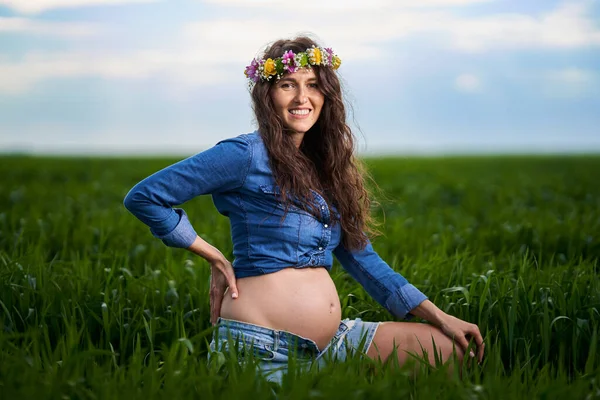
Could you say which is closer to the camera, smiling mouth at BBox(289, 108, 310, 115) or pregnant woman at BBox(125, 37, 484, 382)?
pregnant woman at BBox(125, 37, 484, 382)

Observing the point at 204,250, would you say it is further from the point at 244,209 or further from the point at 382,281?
the point at 382,281

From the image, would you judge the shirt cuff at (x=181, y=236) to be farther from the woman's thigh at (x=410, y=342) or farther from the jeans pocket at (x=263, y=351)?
the woman's thigh at (x=410, y=342)

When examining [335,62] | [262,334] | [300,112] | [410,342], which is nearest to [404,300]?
[410,342]

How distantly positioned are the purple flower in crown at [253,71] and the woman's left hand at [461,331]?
1353 mm

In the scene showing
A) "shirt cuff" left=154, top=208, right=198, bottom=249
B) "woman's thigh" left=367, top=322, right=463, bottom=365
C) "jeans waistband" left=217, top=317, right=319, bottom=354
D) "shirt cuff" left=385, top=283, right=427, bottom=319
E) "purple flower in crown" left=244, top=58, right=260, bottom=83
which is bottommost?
"woman's thigh" left=367, top=322, right=463, bottom=365

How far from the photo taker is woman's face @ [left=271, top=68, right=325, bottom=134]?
3.14 metres

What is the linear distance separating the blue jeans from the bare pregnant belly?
0.09 feet

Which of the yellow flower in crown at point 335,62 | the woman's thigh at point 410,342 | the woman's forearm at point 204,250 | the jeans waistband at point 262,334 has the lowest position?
the woman's thigh at point 410,342

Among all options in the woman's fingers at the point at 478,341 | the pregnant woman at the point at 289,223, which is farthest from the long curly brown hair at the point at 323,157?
the woman's fingers at the point at 478,341

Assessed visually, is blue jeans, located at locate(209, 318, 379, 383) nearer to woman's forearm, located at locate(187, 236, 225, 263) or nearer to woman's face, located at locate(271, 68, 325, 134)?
woman's forearm, located at locate(187, 236, 225, 263)

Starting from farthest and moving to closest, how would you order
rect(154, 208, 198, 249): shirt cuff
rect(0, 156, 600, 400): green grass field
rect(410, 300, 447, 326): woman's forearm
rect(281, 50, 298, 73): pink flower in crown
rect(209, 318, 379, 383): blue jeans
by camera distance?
1. rect(410, 300, 447, 326): woman's forearm
2. rect(281, 50, 298, 73): pink flower in crown
3. rect(154, 208, 198, 249): shirt cuff
4. rect(209, 318, 379, 383): blue jeans
5. rect(0, 156, 600, 400): green grass field

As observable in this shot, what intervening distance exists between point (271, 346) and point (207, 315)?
1.04m

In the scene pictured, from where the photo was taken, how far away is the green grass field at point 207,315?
8.57 feet

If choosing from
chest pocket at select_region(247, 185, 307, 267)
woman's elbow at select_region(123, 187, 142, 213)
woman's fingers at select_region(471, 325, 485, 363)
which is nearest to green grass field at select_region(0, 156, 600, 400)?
woman's fingers at select_region(471, 325, 485, 363)
